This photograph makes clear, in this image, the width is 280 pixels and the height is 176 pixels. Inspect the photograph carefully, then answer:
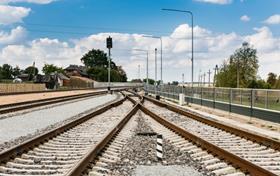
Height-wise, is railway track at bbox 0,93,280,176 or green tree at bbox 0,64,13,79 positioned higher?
green tree at bbox 0,64,13,79

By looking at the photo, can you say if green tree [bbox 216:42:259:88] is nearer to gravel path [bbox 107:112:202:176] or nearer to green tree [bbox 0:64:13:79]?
green tree [bbox 0:64:13:79]

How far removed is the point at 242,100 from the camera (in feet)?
86.0

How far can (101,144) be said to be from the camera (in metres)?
12.2

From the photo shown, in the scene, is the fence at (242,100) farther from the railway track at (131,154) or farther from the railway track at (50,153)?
the railway track at (50,153)

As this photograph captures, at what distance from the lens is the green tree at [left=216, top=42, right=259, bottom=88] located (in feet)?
392

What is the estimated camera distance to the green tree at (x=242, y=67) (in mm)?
119450

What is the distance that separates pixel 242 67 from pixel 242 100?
97459mm

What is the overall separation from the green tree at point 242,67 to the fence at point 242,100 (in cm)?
7960

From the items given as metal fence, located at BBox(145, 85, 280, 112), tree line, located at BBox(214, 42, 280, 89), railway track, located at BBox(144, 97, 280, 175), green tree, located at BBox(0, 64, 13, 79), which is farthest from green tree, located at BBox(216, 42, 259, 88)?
railway track, located at BBox(144, 97, 280, 175)

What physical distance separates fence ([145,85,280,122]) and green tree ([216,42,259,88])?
7960 cm

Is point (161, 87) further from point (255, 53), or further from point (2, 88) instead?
point (255, 53)

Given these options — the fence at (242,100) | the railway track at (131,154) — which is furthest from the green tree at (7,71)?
the railway track at (131,154)

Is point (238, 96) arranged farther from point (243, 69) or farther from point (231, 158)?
point (243, 69)

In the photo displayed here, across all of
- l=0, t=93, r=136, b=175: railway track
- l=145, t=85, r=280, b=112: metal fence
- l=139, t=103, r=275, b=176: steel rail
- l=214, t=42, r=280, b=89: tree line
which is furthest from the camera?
l=214, t=42, r=280, b=89: tree line
